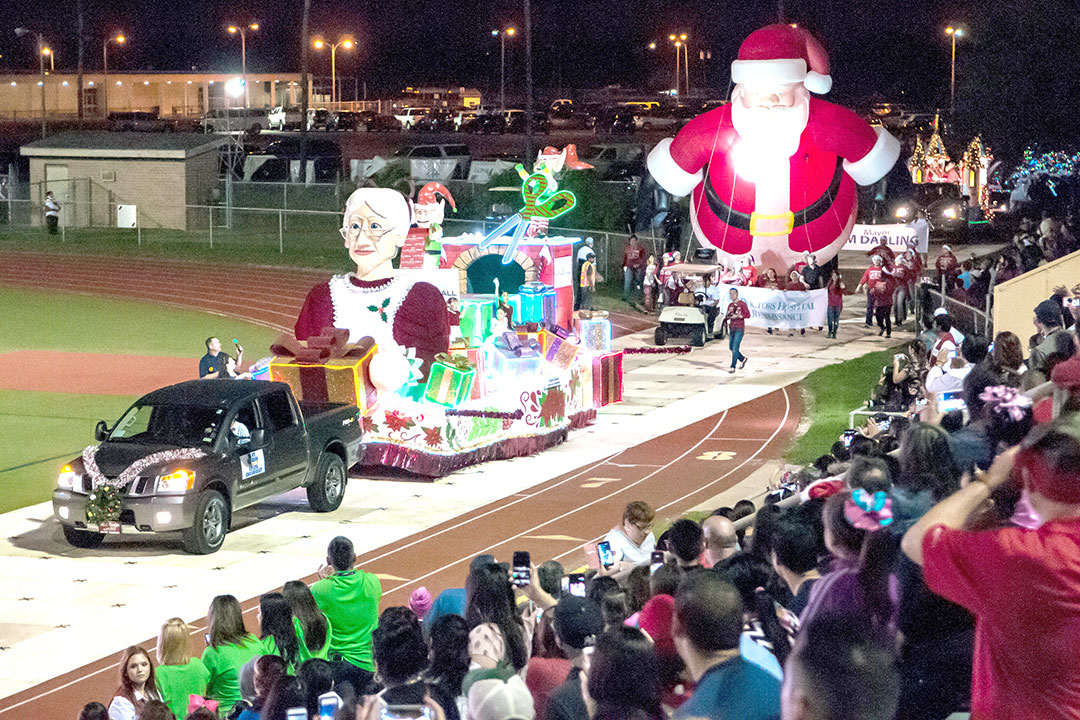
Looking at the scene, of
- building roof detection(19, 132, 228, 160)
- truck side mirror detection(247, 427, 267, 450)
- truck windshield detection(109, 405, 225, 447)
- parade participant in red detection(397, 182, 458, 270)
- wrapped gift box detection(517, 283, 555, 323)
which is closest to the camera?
truck windshield detection(109, 405, 225, 447)

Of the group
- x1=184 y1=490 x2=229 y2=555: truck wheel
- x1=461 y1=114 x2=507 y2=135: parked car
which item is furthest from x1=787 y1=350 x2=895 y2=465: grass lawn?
x1=461 y1=114 x2=507 y2=135: parked car

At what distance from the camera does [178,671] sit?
8.80 meters

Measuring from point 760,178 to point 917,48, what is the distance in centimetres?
10173

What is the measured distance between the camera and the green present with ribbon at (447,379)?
61.6 ft

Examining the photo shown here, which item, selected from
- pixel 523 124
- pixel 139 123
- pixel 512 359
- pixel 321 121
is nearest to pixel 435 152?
pixel 523 124

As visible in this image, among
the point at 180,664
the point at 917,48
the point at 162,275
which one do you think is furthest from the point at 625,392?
the point at 917,48

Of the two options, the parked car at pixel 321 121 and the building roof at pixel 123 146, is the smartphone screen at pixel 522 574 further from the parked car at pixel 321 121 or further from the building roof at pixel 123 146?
the parked car at pixel 321 121

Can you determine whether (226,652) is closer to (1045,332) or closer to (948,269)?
(1045,332)

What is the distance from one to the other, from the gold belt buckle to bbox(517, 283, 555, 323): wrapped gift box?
3.93 metres

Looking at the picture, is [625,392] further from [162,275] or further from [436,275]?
[162,275]

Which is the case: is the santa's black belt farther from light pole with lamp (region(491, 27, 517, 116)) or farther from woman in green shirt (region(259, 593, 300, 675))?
light pole with lamp (region(491, 27, 517, 116))

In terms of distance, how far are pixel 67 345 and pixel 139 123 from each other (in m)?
57.1

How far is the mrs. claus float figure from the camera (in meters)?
22.0

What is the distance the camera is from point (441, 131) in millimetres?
69688
